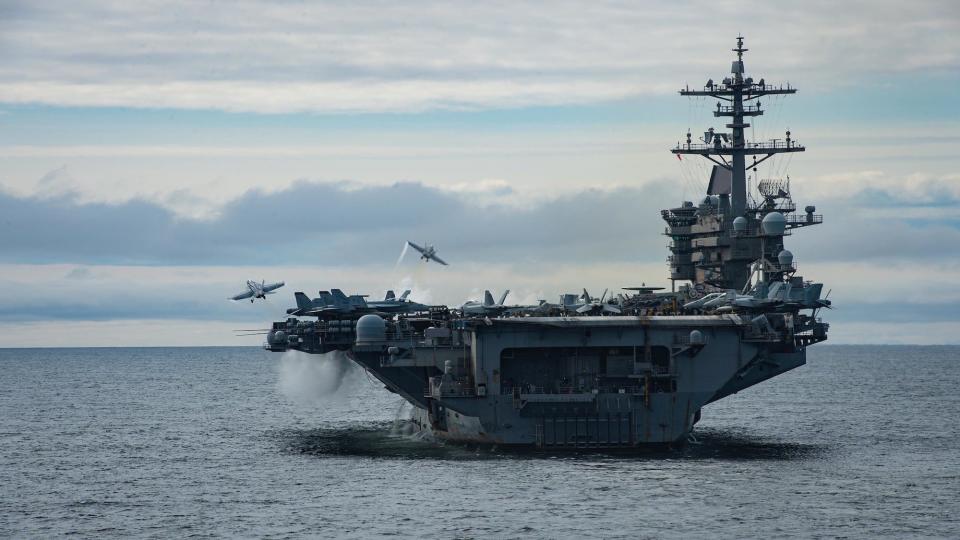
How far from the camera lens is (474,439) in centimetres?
5159

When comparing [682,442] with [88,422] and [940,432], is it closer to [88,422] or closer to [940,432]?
[940,432]

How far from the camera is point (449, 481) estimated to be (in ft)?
150

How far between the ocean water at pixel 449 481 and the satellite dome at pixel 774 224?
9.33 meters

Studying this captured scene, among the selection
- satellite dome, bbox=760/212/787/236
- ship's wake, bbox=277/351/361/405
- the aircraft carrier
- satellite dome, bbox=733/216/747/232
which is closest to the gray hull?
the aircraft carrier

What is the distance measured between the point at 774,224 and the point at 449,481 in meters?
20.7

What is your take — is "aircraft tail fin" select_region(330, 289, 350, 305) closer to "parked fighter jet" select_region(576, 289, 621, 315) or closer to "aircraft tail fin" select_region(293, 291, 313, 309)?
"aircraft tail fin" select_region(293, 291, 313, 309)

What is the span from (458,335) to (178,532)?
17.6m

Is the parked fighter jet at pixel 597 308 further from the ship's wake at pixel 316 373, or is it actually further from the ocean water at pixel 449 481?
the ship's wake at pixel 316 373

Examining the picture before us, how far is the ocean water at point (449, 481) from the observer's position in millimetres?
38281

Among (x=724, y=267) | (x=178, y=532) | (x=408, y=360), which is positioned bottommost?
(x=178, y=532)

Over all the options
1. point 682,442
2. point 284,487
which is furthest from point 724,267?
point 284,487

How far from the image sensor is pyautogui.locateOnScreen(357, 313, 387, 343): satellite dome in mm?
53875

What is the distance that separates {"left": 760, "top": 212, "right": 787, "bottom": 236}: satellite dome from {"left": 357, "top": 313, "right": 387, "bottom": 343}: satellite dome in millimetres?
17521

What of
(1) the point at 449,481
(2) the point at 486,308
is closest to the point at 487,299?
(2) the point at 486,308
